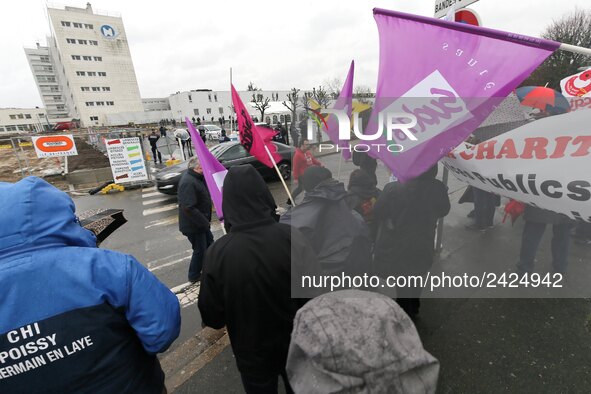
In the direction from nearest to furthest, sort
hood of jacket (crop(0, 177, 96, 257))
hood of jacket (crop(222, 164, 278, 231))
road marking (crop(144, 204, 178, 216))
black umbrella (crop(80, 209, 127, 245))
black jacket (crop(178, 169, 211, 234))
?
hood of jacket (crop(0, 177, 96, 257)) → hood of jacket (crop(222, 164, 278, 231)) → black umbrella (crop(80, 209, 127, 245)) → black jacket (crop(178, 169, 211, 234)) → road marking (crop(144, 204, 178, 216))

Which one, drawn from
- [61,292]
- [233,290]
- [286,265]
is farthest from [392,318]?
[61,292]

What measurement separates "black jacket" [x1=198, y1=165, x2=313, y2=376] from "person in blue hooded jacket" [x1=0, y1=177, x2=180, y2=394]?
0.39 metres

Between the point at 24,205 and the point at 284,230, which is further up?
the point at 24,205

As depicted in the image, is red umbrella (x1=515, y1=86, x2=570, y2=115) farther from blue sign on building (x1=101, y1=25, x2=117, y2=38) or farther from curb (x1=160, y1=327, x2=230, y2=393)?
blue sign on building (x1=101, y1=25, x2=117, y2=38)

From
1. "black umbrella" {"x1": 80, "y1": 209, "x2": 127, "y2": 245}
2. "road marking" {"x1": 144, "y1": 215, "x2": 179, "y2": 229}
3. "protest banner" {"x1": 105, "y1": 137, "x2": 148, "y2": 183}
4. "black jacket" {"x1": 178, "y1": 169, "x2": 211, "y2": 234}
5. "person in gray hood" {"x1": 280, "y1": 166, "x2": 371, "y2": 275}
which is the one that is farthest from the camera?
"protest banner" {"x1": 105, "y1": 137, "x2": 148, "y2": 183}

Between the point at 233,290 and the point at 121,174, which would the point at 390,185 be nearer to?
the point at 233,290

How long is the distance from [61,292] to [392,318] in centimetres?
139

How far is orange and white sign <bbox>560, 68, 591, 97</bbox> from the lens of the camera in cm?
457

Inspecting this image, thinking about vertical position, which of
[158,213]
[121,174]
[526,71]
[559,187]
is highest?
[526,71]

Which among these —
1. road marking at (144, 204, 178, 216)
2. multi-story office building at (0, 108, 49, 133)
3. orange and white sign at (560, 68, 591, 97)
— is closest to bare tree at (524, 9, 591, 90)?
orange and white sign at (560, 68, 591, 97)

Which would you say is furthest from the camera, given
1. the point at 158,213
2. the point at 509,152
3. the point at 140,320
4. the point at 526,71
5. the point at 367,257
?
the point at 158,213

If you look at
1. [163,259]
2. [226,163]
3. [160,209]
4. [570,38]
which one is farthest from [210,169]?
[570,38]

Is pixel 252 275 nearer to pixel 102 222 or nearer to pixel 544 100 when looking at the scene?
pixel 102 222

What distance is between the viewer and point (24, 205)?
1.27m
